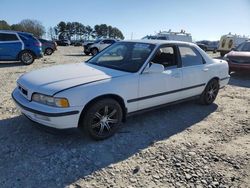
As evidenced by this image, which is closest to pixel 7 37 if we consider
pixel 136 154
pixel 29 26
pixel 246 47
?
pixel 136 154

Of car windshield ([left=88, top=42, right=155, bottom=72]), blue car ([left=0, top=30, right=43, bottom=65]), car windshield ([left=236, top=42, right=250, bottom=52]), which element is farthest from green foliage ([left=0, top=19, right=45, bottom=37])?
car windshield ([left=88, top=42, right=155, bottom=72])

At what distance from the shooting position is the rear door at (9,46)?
40.6 feet

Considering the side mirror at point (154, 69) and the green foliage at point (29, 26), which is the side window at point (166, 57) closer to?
the side mirror at point (154, 69)

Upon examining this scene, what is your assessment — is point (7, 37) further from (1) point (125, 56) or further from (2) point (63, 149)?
(2) point (63, 149)

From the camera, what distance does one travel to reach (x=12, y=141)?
4039 millimetres

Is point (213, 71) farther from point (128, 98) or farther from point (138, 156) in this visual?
point (138, 156)

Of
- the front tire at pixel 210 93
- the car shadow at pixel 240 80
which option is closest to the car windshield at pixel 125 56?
the front tire at pixel 210 93

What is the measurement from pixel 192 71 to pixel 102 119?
238 cm

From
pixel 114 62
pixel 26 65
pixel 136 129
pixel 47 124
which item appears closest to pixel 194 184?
pixel 136 129

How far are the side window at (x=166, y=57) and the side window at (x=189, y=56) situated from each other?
0.80 ft

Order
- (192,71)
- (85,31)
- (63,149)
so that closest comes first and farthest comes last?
(63,149), (192,71), (85,31)

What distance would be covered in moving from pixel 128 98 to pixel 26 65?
10.1 metres

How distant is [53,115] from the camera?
3.59m

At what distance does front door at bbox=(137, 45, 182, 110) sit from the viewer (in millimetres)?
4516
